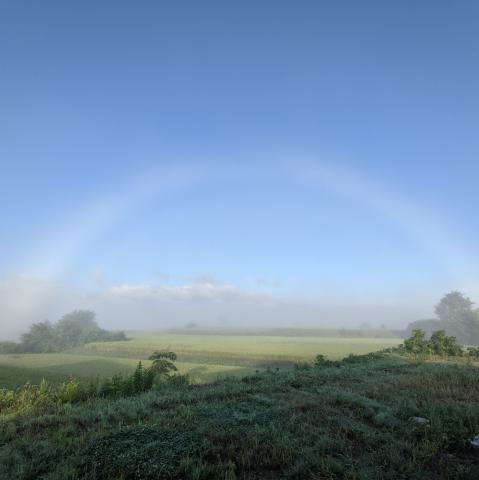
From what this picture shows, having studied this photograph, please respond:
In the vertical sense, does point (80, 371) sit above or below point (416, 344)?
below

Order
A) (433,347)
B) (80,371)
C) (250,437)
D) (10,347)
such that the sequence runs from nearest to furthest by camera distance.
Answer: (250,437)
(80,371)
(433,347)
(10,347)

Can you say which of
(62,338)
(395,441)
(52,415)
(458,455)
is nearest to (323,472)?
(395,441)

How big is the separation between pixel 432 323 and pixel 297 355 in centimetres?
7316

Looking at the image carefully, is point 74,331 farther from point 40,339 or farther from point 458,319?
point 458,319

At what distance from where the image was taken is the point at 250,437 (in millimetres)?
7379

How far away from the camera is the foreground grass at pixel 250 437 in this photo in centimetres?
595

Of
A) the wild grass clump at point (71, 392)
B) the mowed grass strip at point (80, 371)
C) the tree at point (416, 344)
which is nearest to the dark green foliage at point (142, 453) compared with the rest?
the wild grass clump at point (71, 392)

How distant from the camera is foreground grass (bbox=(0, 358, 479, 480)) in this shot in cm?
595

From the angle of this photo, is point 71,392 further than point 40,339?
No

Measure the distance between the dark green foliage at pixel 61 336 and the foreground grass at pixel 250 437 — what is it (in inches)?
3185

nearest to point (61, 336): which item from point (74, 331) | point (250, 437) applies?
point (74, 331)

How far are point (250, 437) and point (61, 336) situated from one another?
92775mm

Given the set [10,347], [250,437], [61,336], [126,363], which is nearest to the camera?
[250,437]

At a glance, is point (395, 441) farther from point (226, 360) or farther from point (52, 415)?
point (226, 360)
